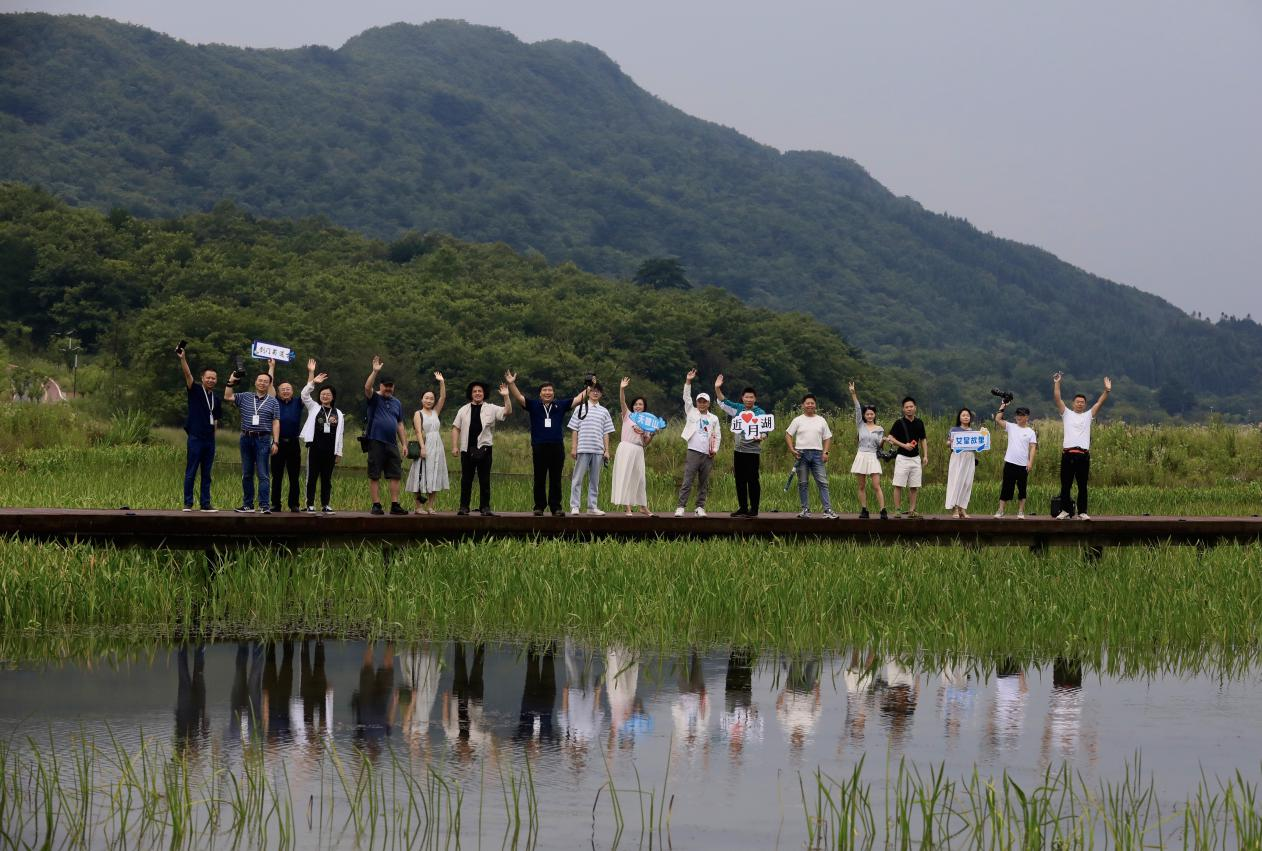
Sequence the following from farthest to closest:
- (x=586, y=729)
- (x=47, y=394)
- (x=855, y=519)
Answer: (x=47, y=394) → (x=855, y=519) → (x=586, y=729)

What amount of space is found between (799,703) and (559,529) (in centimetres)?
748

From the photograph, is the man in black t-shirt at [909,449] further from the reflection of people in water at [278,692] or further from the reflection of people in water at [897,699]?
the reflection of people in water at [278,692]

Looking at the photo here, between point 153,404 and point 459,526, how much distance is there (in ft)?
168

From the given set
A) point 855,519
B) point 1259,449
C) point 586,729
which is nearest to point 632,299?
point 1259,449

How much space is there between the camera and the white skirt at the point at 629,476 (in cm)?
2058

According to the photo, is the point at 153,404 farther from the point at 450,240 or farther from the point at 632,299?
the point at 450,240

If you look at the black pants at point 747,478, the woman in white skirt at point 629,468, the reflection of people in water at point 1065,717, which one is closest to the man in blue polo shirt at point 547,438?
the woman in white skirt at point 629,468

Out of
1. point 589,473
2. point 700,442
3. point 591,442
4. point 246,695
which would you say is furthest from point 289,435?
point 246,695

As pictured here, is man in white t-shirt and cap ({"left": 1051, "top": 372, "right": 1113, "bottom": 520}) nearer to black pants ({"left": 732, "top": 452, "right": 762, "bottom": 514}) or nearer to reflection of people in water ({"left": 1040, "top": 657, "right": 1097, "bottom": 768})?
black pants ({"left": 732, "top": 452, "right": 762, "bottom": 514})

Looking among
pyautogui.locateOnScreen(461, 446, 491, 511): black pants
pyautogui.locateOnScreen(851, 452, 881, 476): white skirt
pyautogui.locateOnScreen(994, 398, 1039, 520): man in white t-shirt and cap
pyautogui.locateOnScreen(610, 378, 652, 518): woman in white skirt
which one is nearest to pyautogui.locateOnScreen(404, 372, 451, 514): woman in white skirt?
pyautogui.locateOnScreen(461, 446, 491, 511): black pants

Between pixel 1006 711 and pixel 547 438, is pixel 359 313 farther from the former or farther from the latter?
pixel 1006 711

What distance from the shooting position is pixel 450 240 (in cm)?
13462

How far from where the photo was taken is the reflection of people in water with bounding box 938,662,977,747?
10750 millimetres

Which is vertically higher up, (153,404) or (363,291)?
(363,291)
